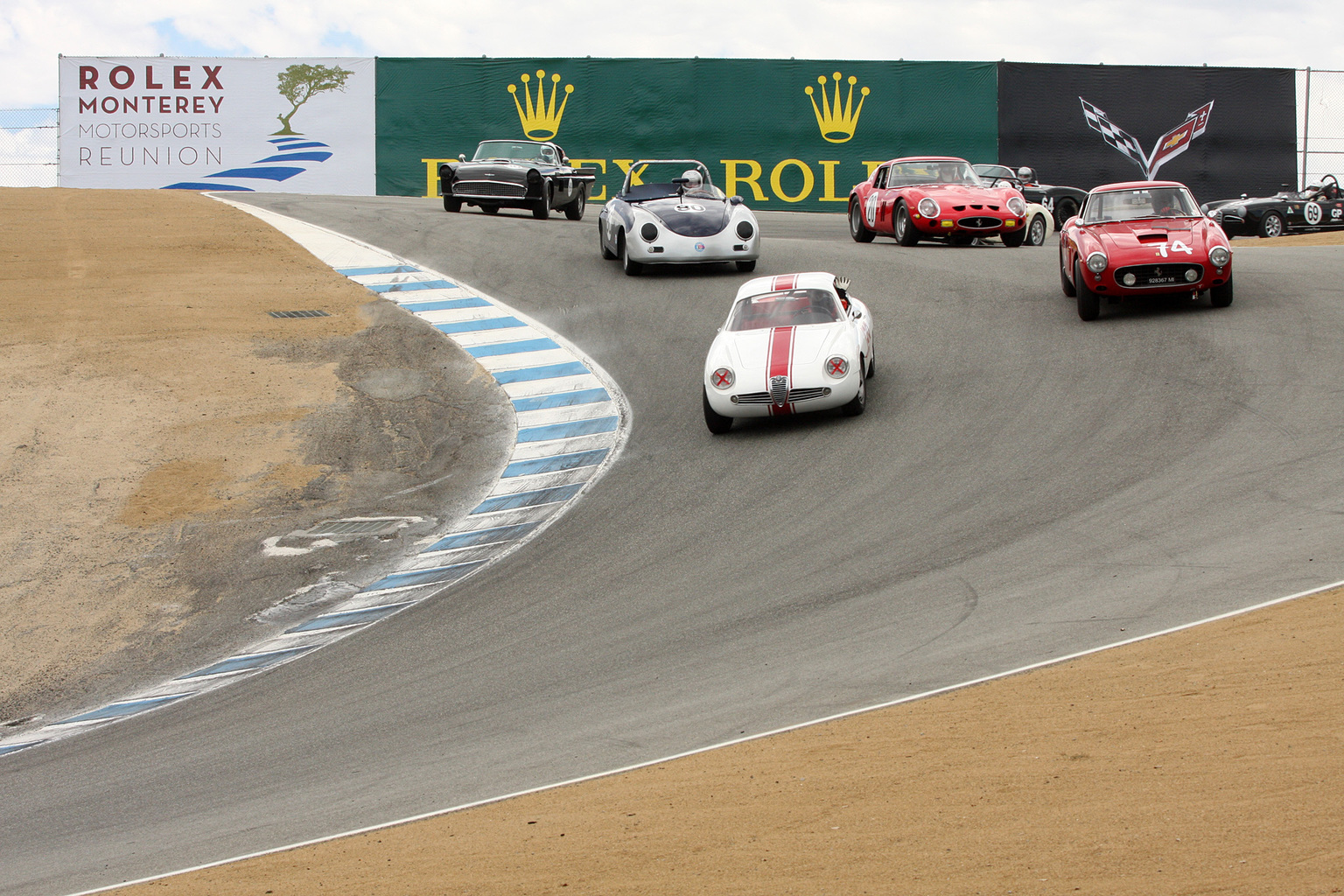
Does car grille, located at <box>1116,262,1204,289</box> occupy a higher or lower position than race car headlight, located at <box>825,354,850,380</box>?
higher

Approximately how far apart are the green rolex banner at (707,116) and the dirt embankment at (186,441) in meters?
10.1

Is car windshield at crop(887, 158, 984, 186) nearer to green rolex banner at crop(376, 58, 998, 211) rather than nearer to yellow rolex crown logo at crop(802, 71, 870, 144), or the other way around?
green rolex banner at crop(376, 58, 998, 211)

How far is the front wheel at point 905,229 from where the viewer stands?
64.7 ft

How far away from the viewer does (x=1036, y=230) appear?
2208 centimetres

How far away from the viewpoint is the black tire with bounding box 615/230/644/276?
60.5 feet

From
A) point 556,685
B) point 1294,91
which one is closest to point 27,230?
point 556,685

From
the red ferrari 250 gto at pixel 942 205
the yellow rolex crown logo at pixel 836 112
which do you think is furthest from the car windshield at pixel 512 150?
the yellow rolex crown logo at pixel 836 112

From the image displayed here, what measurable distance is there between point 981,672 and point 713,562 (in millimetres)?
2956

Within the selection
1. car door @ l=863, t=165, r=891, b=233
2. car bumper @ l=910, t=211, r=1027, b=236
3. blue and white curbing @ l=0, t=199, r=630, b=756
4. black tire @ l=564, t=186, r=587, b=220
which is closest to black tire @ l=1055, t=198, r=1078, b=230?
car door @ l=863, t=165, r=891, b=233

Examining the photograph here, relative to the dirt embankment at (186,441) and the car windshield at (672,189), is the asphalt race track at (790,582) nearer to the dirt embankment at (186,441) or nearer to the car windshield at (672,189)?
the dirt embankment at (186,441)

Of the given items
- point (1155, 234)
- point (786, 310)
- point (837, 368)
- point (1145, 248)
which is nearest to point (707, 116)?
point (1155, 234)

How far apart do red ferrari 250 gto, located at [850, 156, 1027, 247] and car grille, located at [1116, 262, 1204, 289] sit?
512cm

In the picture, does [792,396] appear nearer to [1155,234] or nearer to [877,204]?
[1155,234]

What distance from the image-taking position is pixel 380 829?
552 centimetres
